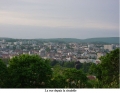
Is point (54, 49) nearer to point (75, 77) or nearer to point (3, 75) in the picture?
point (75, 77)

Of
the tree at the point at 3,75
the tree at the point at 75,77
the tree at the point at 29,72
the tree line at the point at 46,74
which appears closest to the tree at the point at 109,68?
the tree line at the point at 46,74

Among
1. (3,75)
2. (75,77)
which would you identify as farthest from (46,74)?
(3,75)

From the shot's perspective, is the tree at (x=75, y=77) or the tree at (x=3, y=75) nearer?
the tree at (x=3, y=75)

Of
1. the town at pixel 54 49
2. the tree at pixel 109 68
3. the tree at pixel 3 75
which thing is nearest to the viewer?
the tree at pixel 3 75

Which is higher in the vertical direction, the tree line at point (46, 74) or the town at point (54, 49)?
the town at point (54, 49)

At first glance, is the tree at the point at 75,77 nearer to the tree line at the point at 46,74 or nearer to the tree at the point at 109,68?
the tree line at the point at 46,74

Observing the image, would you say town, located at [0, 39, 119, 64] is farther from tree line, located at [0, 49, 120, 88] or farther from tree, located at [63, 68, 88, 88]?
tree, located at [63, 68, 88, 88]

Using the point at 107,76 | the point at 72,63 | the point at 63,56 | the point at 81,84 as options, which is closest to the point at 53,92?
the point at 81,84

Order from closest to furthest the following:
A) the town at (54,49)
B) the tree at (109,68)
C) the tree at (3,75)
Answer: the tree at (3,75) < the tree at (109,68) < the town at (54,49)

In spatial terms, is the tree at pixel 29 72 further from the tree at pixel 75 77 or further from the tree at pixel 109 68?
the tree at pixel 109 68
